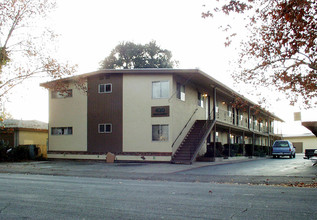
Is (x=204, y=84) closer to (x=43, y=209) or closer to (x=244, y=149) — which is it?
(x=244, y=149)

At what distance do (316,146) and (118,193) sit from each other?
63.1 meters

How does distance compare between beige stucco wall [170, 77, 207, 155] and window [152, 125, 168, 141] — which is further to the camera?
beige stucco wall [170, 77, 207, 155]

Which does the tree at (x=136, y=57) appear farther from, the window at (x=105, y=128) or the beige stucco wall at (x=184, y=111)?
the window at (x=105, y=128)

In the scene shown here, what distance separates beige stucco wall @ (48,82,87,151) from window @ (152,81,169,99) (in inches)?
244

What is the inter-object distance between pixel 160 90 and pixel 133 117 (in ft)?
9.48

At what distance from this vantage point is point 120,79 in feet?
85.1

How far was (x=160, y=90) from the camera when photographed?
24.8 metres

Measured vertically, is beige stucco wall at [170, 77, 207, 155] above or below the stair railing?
above

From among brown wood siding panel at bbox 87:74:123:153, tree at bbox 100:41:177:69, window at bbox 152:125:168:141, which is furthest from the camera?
tree at bbox 100:41:177:69

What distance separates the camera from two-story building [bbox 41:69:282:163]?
961 inches

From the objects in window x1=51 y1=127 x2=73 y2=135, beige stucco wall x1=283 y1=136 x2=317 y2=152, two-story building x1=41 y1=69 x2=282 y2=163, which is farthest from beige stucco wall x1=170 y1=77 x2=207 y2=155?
beige stucco wall x1=283 y1=136 x2=317 y2=152

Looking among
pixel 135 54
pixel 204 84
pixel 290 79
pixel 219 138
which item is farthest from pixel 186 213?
pixel 135 54

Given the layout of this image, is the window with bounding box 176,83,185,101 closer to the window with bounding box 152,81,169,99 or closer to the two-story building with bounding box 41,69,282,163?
the two-story building with bounding box 41,69,282,163

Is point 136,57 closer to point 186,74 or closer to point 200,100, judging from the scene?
point 200,100
